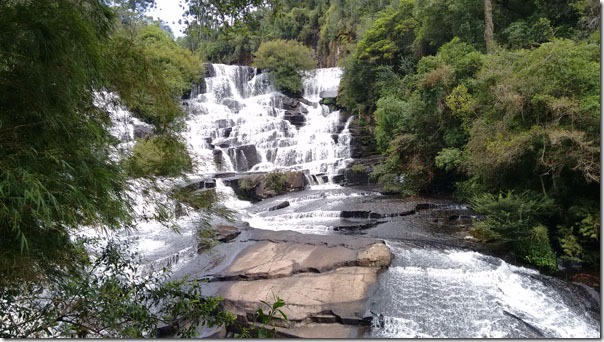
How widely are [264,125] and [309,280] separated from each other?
13938 mm

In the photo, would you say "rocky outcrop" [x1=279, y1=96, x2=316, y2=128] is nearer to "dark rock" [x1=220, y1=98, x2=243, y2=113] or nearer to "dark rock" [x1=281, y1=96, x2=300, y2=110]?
"dark rock" [x1=281, y1=96, x2=300, y2=110]

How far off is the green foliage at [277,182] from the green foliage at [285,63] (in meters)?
11.4

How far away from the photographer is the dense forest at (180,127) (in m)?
1.68

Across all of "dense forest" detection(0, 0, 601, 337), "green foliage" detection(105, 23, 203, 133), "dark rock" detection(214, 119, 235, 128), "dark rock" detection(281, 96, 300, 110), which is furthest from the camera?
"dark rock" detection(281, 96, 300, 110)

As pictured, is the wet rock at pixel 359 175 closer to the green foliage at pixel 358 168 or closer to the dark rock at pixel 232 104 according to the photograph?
the green foliage at pixel 358 168

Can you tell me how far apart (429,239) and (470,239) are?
0.84 metres

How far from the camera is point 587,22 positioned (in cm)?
981

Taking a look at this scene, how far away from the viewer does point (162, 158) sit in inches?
112

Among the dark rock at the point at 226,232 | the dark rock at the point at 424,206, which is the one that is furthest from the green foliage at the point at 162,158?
the dark rock at the point at 424,206

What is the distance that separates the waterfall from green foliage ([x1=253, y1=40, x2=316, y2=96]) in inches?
25.4

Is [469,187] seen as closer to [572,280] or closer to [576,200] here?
[576,200]

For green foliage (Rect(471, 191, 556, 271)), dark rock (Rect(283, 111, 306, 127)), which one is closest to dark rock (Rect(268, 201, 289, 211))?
green foliage (Rect(471, 191, 556, 271))

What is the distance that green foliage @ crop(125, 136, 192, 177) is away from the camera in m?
2.74

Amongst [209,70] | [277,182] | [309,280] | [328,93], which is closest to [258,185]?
[277,182]
